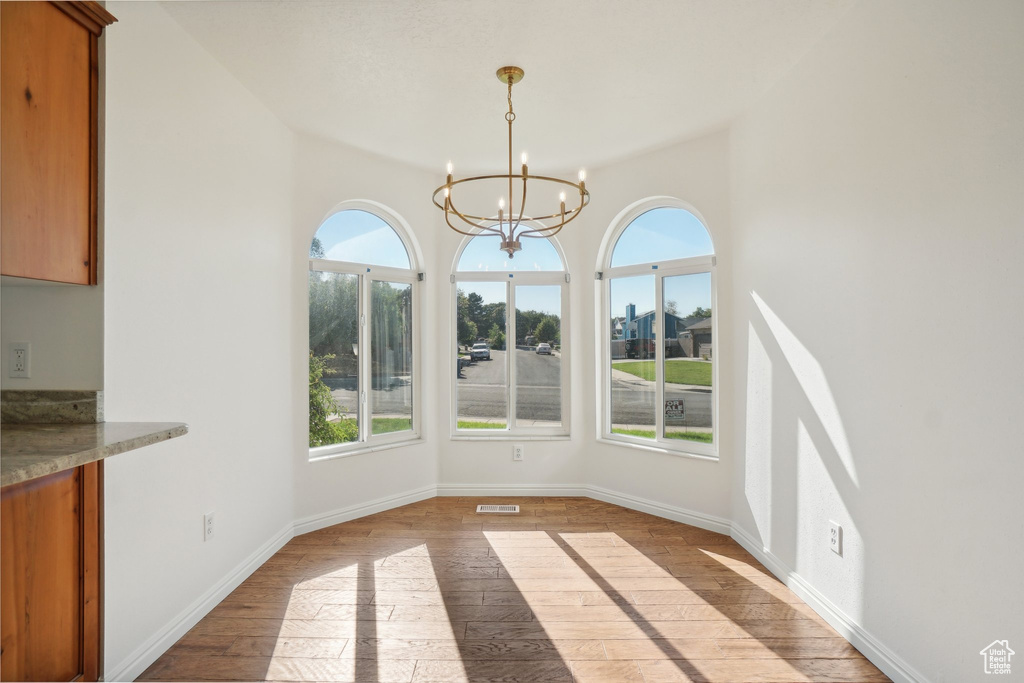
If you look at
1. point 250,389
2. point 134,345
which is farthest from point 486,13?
point 250,389

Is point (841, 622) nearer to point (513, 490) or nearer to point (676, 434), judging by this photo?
point (676, 434)

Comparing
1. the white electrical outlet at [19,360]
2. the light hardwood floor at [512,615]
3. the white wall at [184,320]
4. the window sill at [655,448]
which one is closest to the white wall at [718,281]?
the window sill at [655,448]

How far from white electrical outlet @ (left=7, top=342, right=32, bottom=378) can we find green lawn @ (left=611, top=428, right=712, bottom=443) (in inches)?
146

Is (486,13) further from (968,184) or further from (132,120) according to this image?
(968,184)

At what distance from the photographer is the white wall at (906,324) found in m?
1.68

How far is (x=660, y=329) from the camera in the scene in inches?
167

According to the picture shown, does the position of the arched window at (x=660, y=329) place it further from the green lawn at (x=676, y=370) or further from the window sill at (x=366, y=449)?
the window sill at (x=366, y=449)

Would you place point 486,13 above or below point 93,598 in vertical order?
above

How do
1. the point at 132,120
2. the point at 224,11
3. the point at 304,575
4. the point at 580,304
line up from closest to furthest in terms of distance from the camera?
the point at 132,120 < the point at 224,11 < the point at 304,575 < the point at 580,304

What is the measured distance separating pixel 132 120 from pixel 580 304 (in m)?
3.28

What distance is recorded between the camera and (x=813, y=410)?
2635mm

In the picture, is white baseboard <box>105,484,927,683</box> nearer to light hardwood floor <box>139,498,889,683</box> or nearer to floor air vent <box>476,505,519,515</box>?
light hardwood floor <box>139,498,889,683</box>

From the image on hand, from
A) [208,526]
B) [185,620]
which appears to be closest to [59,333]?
[208,526]

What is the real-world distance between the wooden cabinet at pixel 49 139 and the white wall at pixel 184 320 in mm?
90
